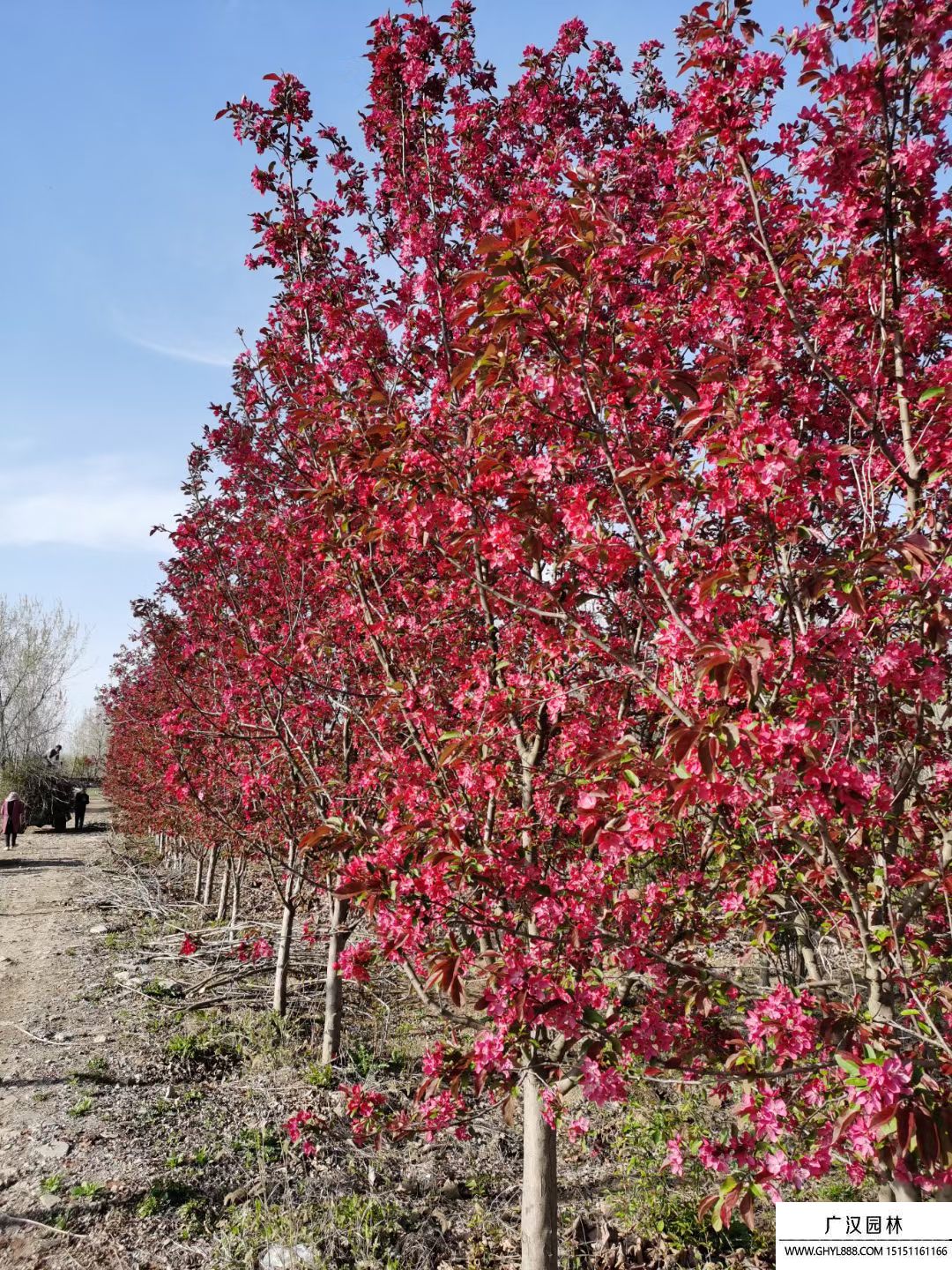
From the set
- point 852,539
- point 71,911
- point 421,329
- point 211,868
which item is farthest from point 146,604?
point 852,539

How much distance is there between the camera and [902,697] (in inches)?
99.2

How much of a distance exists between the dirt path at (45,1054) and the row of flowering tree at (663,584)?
157 cm

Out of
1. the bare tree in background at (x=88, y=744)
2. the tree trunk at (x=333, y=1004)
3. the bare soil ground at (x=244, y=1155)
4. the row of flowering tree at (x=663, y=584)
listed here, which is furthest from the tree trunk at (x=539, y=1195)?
the bare tree in background at (x=88, y=744)

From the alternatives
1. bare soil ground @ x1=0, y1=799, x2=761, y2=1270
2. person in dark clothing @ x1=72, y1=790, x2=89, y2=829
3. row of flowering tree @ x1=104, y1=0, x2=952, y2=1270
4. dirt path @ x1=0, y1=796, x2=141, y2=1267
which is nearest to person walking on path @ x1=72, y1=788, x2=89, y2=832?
person in dark clothing @ x1=72, y1=790, x2=89, y2=829

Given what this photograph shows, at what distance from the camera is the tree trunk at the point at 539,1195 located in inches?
126

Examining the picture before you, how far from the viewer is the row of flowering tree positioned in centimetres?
211

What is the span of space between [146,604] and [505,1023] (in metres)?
7.95

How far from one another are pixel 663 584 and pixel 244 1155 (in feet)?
13.9

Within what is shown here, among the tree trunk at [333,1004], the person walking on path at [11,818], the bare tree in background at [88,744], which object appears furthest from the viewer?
the bare tree in background at [88,744]

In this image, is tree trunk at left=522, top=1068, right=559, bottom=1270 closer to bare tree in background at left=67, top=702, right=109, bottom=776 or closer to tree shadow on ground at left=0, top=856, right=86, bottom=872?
tree shadow on ground at left=0, top=856, right=86, bottom=872

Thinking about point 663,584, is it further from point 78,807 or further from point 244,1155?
point 78,807

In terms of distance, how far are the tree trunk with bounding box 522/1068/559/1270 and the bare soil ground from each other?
27.0 inches

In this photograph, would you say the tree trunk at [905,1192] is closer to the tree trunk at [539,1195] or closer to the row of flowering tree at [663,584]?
the row of flowering tree at [663,584]

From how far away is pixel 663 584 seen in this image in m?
2.21
